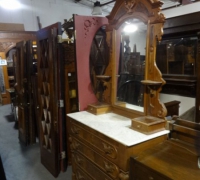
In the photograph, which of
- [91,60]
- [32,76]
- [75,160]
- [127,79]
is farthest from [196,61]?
[32,76]

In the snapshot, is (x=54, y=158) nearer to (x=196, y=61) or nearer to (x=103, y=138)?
(x=103, y=138)

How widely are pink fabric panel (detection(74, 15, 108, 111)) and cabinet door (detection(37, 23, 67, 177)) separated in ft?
1.02

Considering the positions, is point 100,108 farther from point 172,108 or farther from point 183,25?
point 183,25

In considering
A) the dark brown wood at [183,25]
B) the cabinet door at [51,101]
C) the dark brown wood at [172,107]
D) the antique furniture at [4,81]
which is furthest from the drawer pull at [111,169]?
the antique furniture at [4,81]

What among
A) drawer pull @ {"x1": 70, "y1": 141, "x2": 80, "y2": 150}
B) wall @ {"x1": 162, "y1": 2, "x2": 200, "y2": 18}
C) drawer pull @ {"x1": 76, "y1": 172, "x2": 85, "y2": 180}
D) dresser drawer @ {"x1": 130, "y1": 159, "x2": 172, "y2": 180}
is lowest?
drawer pull @ {"x1": 76, "y1": 172, "x2": 85, "y2": 180}

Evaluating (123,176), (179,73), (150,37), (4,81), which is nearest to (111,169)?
(123,176)

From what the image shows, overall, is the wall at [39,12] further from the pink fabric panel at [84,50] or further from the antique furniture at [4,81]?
the pink fabric panel at [84,50]

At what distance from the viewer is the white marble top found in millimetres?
1196

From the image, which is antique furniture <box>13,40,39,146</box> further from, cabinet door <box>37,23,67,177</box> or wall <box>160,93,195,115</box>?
wall <box>160,93,195,115</box>

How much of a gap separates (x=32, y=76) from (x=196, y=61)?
2310 millimetres

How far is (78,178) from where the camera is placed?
1.76 meters

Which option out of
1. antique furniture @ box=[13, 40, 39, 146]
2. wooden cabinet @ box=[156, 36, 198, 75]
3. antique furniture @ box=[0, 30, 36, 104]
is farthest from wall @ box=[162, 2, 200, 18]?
antique furniture @ box=[0, 30, 36, 104]

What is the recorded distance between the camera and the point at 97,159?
1.44 metres

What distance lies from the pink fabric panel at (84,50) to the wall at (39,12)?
4.98m
